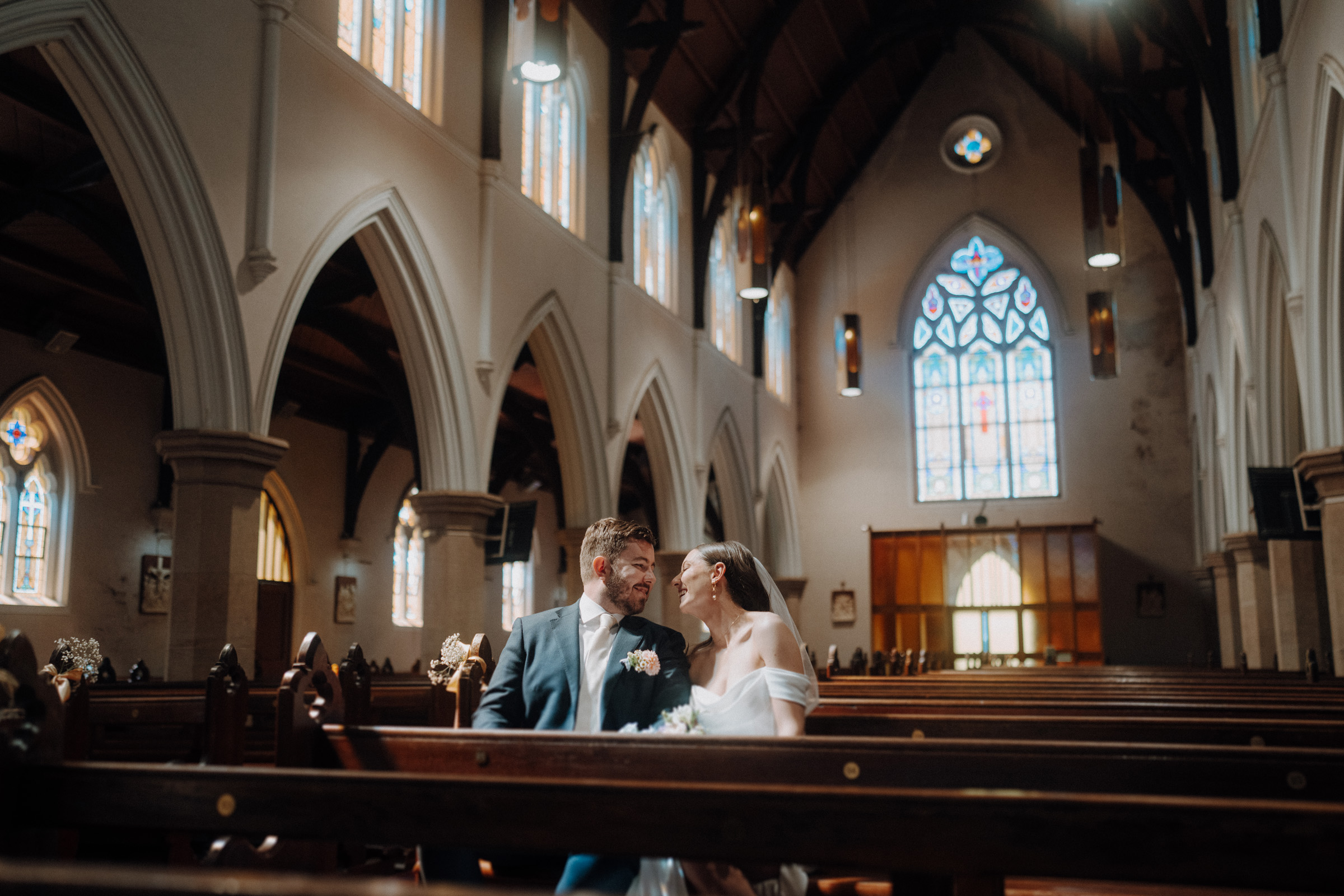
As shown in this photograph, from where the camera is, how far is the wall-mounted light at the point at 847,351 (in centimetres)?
1552

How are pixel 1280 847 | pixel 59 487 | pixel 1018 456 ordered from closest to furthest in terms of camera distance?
pixel 1280 847
pixel 59 487
pixel 1018 456

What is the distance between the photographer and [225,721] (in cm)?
407

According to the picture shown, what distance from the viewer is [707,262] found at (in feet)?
50.2

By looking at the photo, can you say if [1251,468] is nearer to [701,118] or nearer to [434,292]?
[434,292]

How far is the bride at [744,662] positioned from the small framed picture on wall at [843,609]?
15.3 metres

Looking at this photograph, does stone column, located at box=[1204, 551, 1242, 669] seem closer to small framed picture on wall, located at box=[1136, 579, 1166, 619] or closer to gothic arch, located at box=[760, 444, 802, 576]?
small framed picture on wall, located at box=[1136, 579, 1166, 619]

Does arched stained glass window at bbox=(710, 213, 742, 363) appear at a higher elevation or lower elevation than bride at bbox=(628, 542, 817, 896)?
higher

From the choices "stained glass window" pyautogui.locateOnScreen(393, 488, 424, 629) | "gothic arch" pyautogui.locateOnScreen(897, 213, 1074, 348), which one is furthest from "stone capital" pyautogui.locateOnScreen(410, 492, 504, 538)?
"gothic arch" pyautogui.locateOnScreen(897, 213, 1074, 348)

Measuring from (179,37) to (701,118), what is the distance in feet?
30.3

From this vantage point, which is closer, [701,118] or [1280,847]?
[1280,847]

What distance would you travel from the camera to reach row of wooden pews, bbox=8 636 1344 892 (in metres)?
1.53

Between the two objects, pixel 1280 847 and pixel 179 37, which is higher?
pixel 179 37

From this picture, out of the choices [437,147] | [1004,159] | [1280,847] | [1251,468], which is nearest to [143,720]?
[1280,847]

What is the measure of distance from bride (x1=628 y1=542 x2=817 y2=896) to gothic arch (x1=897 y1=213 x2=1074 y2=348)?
16.2 m
